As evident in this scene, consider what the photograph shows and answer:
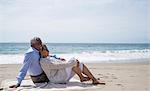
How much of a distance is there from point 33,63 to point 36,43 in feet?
1.35

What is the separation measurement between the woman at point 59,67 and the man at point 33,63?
11cm

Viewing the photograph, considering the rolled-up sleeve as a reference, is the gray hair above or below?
above

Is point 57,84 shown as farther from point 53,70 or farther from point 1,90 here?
point 1,90

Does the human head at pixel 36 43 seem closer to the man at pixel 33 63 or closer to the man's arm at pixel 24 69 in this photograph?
the man at pixel 33 63

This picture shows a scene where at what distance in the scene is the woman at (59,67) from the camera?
5.98 meters

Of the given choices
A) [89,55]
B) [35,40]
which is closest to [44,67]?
[35,40]

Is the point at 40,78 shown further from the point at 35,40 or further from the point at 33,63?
the point at 35,40

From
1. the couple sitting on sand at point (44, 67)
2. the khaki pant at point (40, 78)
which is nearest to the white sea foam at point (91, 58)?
the khaki pant at point (40, 78)

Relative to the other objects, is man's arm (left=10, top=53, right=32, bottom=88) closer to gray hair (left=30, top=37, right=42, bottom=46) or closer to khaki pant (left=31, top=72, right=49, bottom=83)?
gray hair (left=30, top=37, right=42, bottom=46)

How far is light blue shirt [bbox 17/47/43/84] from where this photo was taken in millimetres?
5738

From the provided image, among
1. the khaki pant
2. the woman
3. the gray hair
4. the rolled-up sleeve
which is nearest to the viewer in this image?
the rolled-up sleeve

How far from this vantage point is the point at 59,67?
19.9 feet

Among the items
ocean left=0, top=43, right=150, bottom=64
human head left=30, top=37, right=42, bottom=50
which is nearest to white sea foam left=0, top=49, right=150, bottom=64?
ocean left=0, top=43, right=150, bottom=64

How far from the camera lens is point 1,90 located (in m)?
5.77
